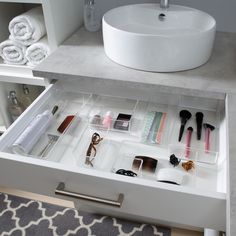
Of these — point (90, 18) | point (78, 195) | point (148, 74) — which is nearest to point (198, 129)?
point (148, 74)

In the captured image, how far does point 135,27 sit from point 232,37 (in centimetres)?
42

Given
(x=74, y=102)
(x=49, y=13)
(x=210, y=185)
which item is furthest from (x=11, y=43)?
(x=210, y=185)

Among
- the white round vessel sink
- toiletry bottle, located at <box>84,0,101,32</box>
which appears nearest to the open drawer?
the white round vessel sink

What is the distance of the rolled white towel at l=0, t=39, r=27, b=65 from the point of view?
116 centimetres

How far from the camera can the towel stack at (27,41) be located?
3.55 ft

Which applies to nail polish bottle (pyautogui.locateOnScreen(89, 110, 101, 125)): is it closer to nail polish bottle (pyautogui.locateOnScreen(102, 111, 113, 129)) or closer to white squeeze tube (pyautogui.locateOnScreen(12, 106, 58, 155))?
nail polish bottle (pyautogui.locateOnScreen(102, 111, 113, 129))

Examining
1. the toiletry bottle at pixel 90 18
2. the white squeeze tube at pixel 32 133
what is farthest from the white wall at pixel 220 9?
the white squeeze tube at pixel 32 133

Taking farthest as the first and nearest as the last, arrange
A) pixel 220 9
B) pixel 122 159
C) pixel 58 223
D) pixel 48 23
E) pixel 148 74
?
pixel 58 223 → pixel 220 9 → pixel 48 23 → pixel 148 74 → pixel 122 159

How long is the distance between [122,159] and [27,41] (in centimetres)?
70

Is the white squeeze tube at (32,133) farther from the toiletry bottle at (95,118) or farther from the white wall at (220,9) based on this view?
the white wall at (220,9)

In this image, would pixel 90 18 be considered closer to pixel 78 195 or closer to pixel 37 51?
pixel 37 51

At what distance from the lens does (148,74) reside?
886mm

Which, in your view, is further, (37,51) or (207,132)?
(37,51)

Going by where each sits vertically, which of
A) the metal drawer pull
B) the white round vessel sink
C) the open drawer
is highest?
the white round vessel sink
